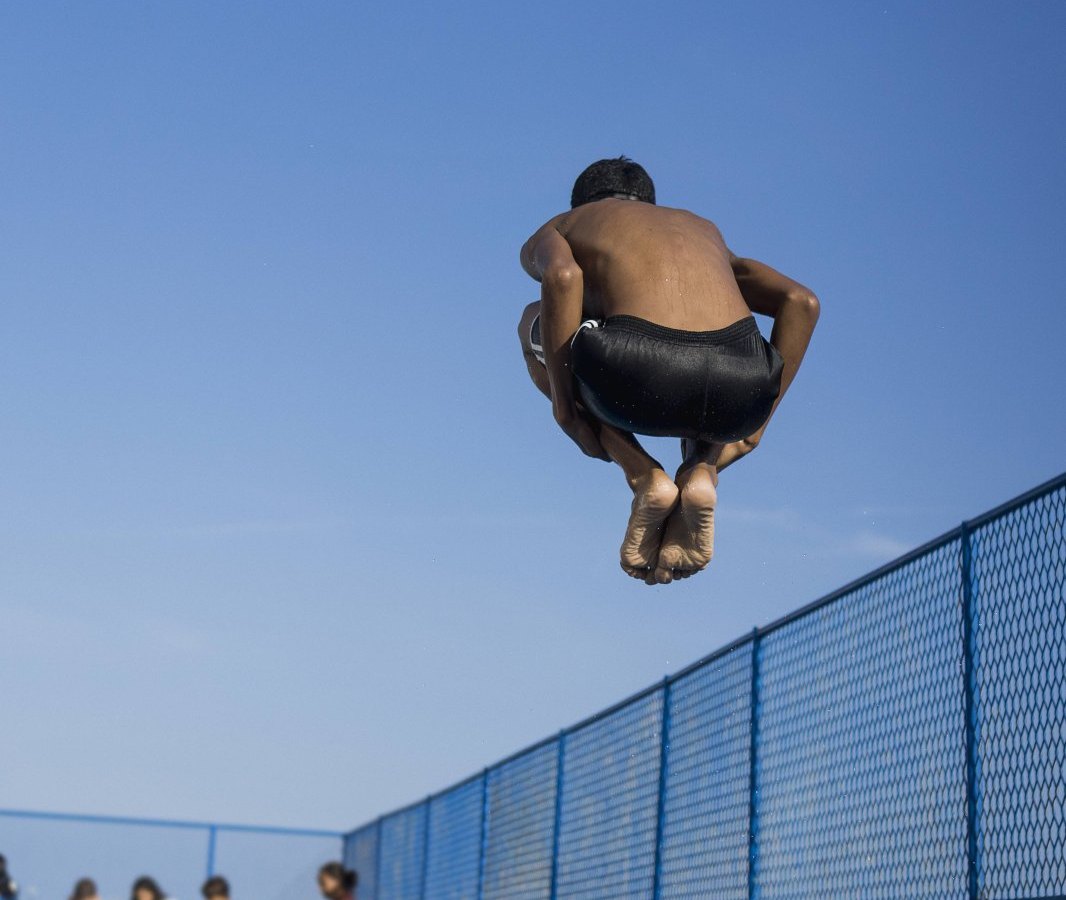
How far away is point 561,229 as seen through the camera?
5.34 metres

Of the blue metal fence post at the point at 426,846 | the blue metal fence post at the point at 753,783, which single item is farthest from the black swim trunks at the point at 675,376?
the blue metal fence post at the point at 426,846

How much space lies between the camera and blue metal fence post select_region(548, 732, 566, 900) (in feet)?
35.4

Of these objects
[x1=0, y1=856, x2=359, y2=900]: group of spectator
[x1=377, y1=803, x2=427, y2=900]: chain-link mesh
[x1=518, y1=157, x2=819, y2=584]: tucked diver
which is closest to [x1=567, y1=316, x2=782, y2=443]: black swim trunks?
[x1=518, y1=157, x2=819, y2=584]: tucked diver

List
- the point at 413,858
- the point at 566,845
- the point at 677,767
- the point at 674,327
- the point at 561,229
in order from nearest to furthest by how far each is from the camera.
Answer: the point at 674,327 < the point at 561,229 < the point at 677,767 < the point at 566,845 < the point at 413,858

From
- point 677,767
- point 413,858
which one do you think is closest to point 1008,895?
point 677,767

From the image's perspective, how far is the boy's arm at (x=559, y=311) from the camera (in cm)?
509

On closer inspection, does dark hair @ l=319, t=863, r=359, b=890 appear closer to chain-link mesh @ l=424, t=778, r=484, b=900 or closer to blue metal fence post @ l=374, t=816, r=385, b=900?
chain-link mesh @ l=424, t=778, r=484, b=900

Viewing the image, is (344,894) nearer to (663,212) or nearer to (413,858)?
(663,212)

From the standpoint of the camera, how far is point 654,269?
199 inches

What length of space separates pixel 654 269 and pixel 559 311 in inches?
12.8

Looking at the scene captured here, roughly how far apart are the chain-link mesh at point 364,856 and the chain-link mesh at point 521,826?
17.9 feet

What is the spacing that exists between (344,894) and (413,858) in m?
6.73

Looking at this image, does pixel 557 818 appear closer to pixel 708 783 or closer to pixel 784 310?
pixel 708 783

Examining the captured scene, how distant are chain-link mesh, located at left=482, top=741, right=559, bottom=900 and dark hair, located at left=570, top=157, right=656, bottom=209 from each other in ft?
21.0
